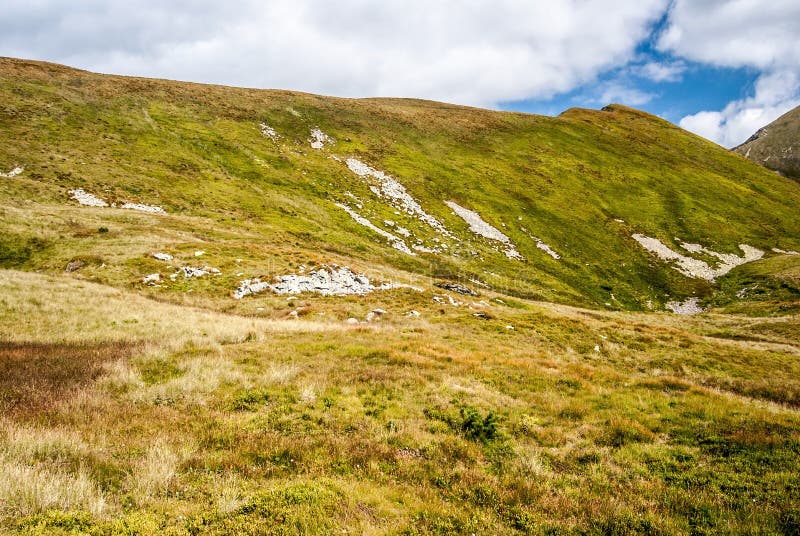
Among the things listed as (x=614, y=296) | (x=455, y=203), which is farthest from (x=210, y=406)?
(x=455, y=203)

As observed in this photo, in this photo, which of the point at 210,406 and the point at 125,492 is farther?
the point at 210,406

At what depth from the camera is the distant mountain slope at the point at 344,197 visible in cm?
3981

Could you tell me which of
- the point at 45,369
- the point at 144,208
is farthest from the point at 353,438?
the point at 144,208

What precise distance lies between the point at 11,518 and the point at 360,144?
282 ft

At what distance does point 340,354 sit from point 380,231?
145ft

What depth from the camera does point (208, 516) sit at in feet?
21.7

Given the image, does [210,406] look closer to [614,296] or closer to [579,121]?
[614,296]

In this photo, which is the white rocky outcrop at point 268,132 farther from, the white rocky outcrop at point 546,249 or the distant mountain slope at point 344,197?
the white rocky outcrop at point 546,249

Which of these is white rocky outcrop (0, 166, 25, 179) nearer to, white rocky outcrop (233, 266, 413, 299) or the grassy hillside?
the grassy hillside

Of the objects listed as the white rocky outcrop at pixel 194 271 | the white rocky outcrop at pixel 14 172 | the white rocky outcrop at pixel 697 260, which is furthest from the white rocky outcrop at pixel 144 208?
the white rocky outcrop at pixel 697 260

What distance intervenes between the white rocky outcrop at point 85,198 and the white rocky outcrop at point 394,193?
131ft

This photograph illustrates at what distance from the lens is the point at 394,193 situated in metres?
72.4

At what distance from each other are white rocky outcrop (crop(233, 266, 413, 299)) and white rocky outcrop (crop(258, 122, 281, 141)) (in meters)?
54.1

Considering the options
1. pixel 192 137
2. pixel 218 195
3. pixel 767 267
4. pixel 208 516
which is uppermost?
pixel 192 137
